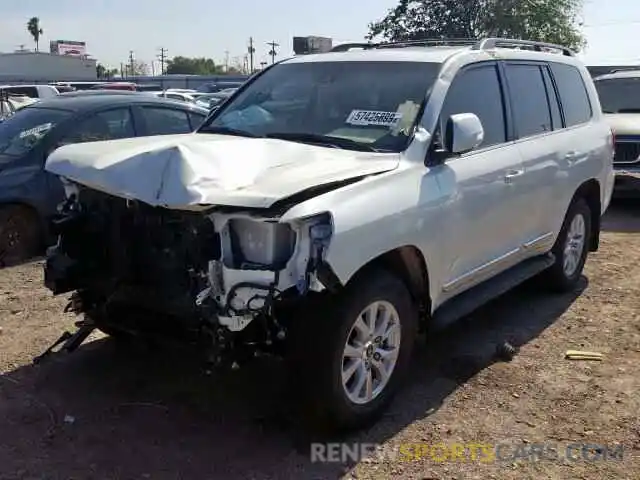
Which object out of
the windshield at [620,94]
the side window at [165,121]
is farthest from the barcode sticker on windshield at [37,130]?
the windshield at [620,94]

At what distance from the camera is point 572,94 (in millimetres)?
6141

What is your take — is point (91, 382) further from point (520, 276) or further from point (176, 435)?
point (520, 276)

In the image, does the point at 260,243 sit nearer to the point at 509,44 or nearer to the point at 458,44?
the point at 458,44

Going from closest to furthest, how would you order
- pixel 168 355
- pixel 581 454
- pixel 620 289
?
1. pixel 581 454
2. pixel 168 355
3. pixel 620 289

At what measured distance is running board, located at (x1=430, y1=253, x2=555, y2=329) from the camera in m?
4.33

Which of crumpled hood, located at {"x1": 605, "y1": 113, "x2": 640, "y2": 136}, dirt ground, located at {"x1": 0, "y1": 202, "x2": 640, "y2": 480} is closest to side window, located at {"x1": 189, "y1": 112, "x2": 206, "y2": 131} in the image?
dirt ground, located at {"x1": 0, "y1": 202, "x2": 640, "y2": 480}

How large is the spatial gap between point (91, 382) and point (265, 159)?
1821mm

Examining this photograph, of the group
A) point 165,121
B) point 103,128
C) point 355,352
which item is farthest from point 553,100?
point 103,128

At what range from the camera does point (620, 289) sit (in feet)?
21.1

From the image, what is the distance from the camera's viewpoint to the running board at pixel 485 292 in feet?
14.2

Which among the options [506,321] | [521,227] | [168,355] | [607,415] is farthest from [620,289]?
[168,355]

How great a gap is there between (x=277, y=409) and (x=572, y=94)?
3843 mm

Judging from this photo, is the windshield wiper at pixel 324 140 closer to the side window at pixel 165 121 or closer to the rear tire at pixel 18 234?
the rear tire at pixel 18 234

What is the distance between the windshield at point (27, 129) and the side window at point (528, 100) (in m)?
4.53
